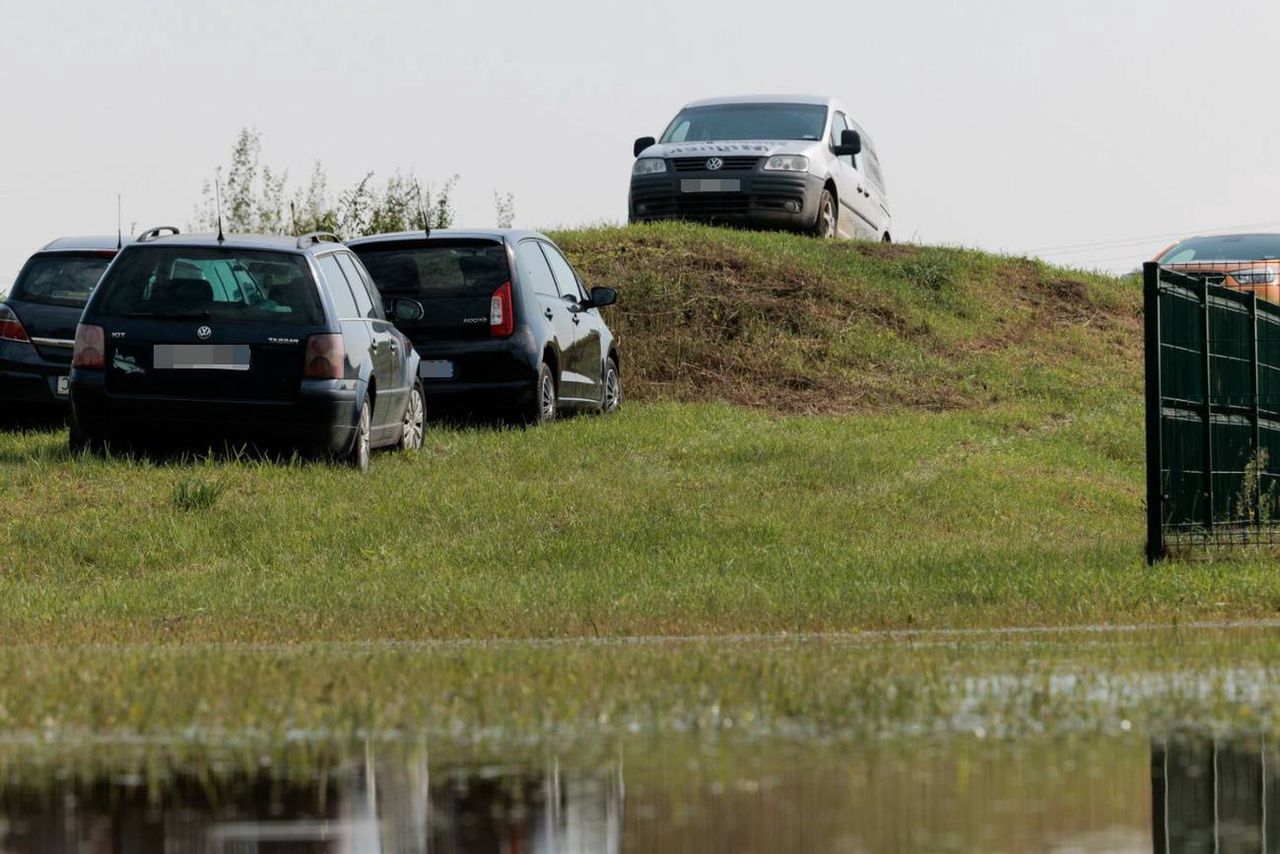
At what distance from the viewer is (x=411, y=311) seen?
61.0ft

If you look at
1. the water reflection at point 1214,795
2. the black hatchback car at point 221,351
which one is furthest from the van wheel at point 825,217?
the water reflection at point 1214,795

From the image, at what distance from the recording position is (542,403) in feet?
64.0

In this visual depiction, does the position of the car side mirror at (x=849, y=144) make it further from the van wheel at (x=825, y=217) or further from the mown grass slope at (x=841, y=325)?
the mown grass slope at (x=841, y=325)

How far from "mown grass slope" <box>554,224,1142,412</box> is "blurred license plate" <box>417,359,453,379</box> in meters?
5.35

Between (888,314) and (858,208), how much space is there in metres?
4.53

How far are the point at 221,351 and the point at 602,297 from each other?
18.5 ft

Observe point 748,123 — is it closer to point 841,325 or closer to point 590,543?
point 841,325

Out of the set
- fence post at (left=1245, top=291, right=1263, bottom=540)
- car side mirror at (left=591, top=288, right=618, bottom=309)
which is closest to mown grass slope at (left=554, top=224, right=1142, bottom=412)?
car side mirror at (left=591, top=288, right=618, bottom=309)

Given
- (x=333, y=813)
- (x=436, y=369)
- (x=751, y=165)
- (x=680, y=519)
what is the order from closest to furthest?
(x=333, y=813) < (x=680, y=519) < (x=436, y=369) < (x=751, y=165)

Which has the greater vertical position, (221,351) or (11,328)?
(11,328)

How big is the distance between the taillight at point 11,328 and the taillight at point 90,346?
11.5ft

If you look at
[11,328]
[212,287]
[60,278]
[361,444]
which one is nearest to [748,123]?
[60,278]

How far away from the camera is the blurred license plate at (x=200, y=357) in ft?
52.2

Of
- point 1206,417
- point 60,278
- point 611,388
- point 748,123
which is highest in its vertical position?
point 748,123
